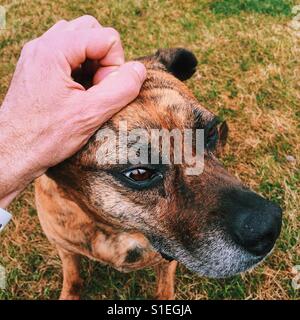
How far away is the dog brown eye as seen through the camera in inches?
95.8

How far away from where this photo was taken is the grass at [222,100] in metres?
3.83

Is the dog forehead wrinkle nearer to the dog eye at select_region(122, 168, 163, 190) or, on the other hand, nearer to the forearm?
the dog eye at select_region(122, 168, 163, 190)

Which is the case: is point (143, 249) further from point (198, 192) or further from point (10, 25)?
point (10, 25)

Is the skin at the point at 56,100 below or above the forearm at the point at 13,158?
above

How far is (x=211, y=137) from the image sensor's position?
9.31 ft

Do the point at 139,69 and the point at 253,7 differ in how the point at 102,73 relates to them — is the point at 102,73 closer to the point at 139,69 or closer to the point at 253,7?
the point at 139,69

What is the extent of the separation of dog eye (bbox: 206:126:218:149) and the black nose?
0.45 m

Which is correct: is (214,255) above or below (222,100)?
above

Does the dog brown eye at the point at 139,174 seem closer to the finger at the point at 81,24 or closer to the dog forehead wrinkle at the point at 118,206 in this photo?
the dog forehead wrinkle at the point at 118,206

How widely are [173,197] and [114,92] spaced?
68 cm

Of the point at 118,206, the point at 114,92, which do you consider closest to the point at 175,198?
the point at 118,206

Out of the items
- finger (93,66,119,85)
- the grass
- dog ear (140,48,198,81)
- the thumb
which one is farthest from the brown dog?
the grass

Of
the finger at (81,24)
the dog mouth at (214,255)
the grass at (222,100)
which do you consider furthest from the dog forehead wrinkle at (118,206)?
the grass at (222,100)

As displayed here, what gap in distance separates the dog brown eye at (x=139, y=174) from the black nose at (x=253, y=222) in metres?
0.48
